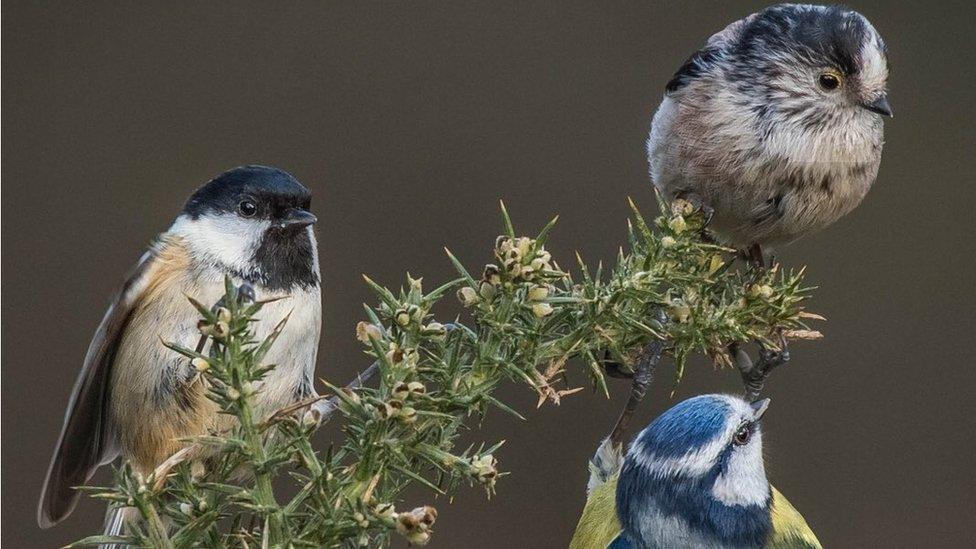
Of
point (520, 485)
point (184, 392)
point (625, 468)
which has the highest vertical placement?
point (184, 392)

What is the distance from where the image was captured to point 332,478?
776 mm

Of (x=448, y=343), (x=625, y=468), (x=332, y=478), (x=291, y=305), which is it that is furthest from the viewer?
(x=625, y=468)

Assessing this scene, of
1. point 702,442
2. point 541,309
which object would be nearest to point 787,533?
point 702,442

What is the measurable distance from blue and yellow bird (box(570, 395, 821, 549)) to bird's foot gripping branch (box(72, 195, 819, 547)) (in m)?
0.62

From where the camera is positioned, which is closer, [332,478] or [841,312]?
[332,478]

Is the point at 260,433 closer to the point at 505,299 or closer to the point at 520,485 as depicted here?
the point at 505,299

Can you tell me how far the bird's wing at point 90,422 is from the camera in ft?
4.25

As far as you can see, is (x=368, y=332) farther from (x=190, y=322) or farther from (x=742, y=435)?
(x=742, y=435)

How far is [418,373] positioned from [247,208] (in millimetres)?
687

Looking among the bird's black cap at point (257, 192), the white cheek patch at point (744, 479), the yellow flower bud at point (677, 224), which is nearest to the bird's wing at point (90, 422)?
the bird's black cap at point (257, 192)

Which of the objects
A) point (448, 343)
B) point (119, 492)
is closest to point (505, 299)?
point (448, 343)

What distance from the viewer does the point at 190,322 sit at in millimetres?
1481

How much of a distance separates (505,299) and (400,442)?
13cm

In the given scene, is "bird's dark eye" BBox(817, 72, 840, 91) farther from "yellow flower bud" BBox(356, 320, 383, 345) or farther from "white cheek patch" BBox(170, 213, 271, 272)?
"yellow flower bud" BBox(356, 320, 383, 345)
